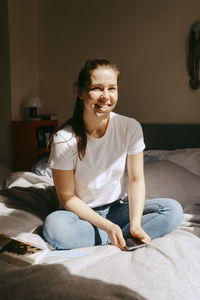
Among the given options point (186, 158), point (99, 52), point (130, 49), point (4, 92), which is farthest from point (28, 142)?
point (186, 158)

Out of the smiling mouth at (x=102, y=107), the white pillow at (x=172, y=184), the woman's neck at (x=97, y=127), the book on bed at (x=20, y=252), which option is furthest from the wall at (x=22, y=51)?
the book on bed at (x=20, y=252)

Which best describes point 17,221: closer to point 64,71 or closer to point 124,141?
point 124,141

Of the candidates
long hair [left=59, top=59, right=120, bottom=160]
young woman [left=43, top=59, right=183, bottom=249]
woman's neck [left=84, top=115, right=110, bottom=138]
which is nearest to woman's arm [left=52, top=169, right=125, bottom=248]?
young woman [left=43, top=59, right=183, bottom=249]

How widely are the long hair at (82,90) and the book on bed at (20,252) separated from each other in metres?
0.42

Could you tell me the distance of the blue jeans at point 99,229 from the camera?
1.17 metres

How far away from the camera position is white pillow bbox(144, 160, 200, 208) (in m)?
1.63

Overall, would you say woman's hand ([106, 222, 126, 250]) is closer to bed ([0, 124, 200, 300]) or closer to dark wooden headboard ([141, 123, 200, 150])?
bed ([0, 124, 200, 300])

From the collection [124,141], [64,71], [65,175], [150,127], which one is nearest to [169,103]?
[150,127]

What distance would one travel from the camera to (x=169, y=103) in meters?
2.77

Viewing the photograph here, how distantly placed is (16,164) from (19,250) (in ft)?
7.75

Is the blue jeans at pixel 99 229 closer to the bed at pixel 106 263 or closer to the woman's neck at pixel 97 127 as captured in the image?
the bed at pixel 106 263

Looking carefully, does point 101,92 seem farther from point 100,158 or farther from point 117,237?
point 117,237

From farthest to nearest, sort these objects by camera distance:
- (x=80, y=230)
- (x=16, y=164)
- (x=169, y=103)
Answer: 1. (x=16, y=164)
2. (x=169, y=103)
3. (x=80, y=230)

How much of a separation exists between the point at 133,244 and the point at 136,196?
0.22 meters
